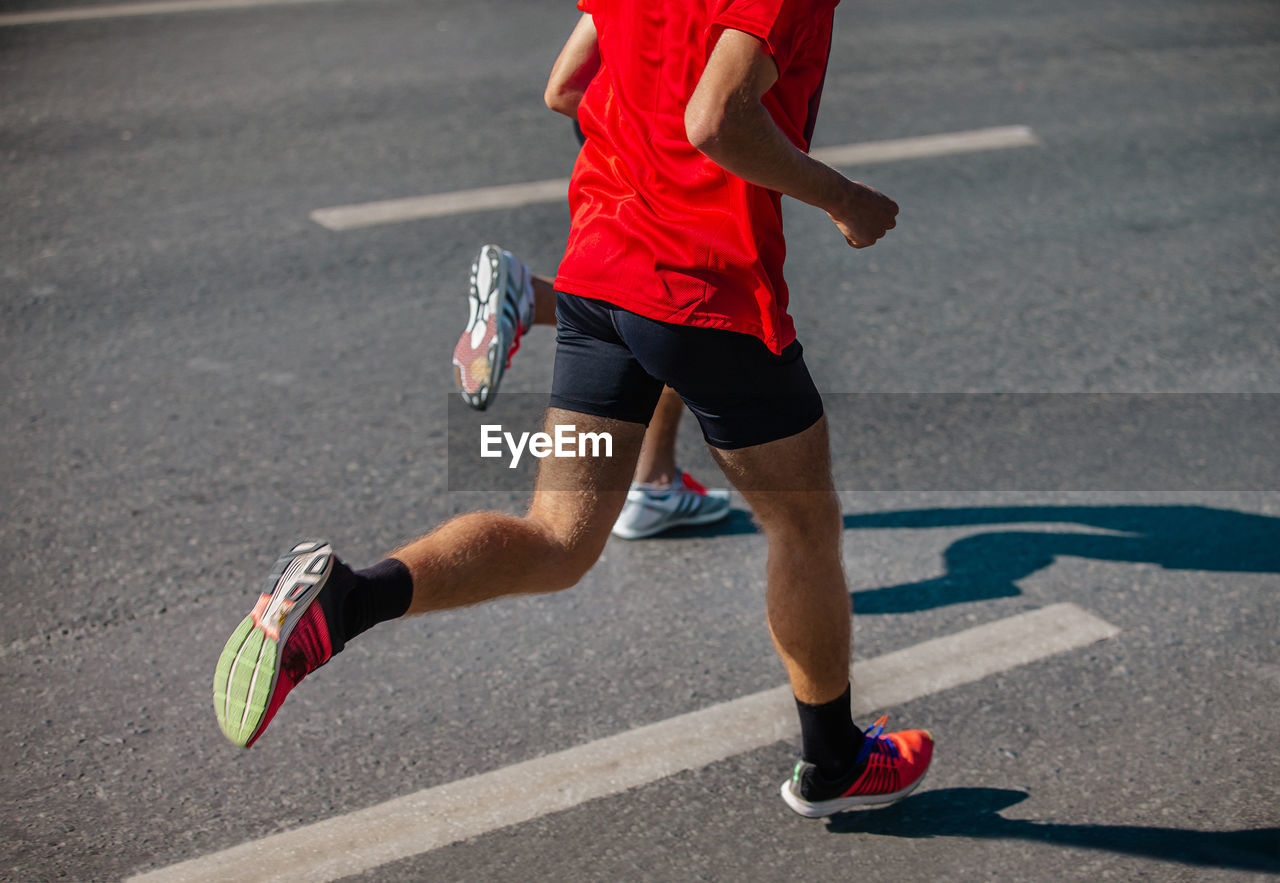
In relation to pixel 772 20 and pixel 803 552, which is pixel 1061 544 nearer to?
pixel 803 552

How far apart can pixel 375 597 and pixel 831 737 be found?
3.47 feet

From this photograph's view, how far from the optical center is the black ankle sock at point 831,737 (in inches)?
112

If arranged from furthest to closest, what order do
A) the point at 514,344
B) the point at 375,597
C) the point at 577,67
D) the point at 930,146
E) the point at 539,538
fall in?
the point at 930,146, the point at 514,344, the point at 577,67, the point at 539,538, the point at 375,597

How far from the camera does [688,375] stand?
2555 mm

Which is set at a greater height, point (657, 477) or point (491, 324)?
point (491, 324)

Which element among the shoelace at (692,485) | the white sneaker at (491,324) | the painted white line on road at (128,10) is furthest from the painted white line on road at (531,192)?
the painted white line on road at (128,10)

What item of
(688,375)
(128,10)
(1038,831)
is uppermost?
(128,10)

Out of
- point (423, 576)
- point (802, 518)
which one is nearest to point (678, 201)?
point (802, 518)

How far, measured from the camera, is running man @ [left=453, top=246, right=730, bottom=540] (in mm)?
3672

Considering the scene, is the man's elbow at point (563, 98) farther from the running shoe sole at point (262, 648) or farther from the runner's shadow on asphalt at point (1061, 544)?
the runner's shadow on asphalt at point (1061, 544)

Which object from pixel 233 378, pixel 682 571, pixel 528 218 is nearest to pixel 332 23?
pixel 528 218

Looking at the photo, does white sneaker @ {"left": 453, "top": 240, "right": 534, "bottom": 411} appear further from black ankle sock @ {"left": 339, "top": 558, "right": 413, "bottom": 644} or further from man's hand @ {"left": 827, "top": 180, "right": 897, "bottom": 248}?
man's hand @ {"left": 827, "top": 180, "right": 897, "bottom": 248}

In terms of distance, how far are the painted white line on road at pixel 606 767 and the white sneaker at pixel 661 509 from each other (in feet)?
2.83

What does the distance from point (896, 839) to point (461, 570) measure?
1156mm
